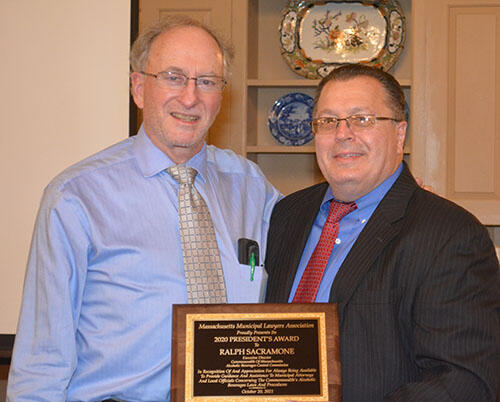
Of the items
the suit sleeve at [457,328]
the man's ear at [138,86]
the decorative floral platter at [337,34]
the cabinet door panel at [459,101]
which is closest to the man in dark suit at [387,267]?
the suit sleeve at [457,328]

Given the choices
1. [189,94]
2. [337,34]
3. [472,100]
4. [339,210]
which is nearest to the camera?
[189,94]

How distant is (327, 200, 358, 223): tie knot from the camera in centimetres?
176

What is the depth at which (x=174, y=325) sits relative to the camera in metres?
1.43

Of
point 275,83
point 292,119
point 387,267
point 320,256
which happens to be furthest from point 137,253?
point 292,119

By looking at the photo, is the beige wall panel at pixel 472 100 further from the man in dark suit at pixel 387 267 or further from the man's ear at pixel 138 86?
the man's ear at pixel 138 86

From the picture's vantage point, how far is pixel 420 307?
148 centimetres

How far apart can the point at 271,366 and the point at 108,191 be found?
1.93ft

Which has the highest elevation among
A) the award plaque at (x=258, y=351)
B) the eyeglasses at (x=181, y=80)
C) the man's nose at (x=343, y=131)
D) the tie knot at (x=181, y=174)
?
the eyeglasses at (x=181, y=80)

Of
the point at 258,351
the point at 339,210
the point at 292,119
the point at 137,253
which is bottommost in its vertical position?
the point at 258,351

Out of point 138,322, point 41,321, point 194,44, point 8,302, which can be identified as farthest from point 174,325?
point 8,302

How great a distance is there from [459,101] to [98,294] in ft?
7.45

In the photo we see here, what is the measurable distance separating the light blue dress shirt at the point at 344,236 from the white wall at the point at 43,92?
34.3 inches

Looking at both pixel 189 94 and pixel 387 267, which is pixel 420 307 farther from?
pixel 189 94

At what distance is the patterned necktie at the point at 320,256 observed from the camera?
1680mm
